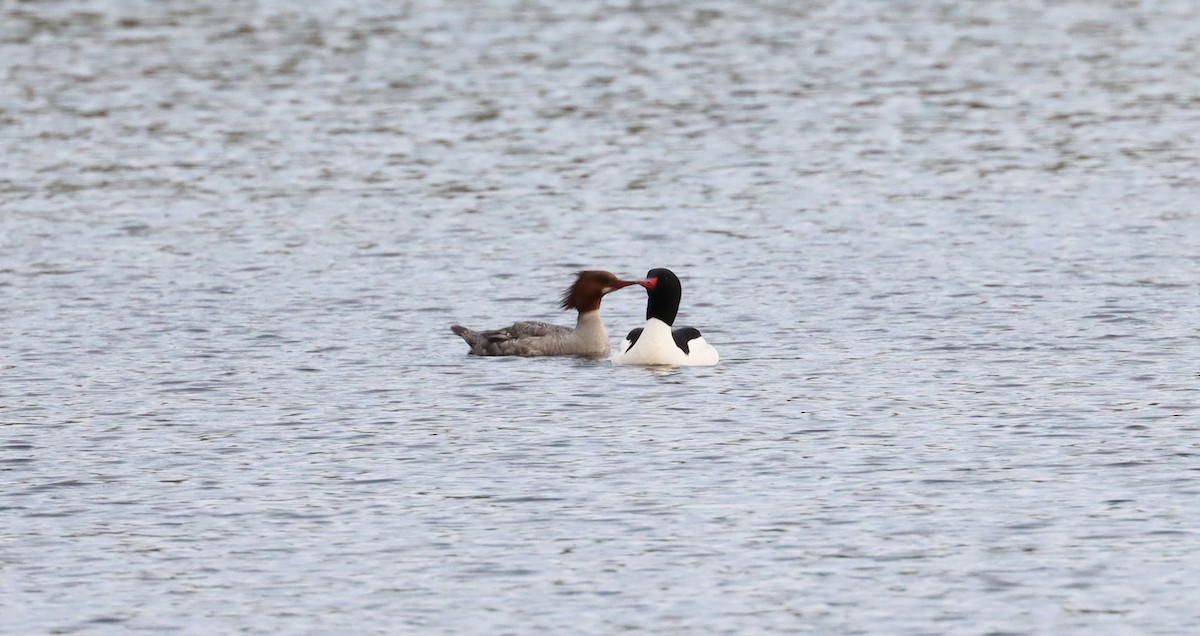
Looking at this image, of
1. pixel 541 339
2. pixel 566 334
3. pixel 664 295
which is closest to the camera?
pixel 664 295

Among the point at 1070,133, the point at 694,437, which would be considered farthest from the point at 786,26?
the point at 694,437

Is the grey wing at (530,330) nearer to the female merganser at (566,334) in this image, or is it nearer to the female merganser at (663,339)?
the female merganser at (566,334)

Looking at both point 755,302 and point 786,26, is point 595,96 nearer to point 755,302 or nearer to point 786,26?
point 786,26

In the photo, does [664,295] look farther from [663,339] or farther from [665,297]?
[663,339]

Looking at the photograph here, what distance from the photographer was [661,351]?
79.3ft

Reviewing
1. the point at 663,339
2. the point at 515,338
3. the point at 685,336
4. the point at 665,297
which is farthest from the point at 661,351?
the point at 515,338

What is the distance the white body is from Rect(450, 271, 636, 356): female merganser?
682mm

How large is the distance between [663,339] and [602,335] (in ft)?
5.11

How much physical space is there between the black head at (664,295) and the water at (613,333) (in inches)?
32.6

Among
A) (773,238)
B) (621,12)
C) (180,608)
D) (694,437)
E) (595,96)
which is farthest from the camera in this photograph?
(621,12)

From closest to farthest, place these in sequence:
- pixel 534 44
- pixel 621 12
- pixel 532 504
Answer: pixel 532 504 < pixel 534 44 < pixel 621 12

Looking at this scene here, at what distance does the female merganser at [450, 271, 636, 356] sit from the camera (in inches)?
976

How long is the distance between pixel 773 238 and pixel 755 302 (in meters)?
4.68

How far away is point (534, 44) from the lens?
182 ft
